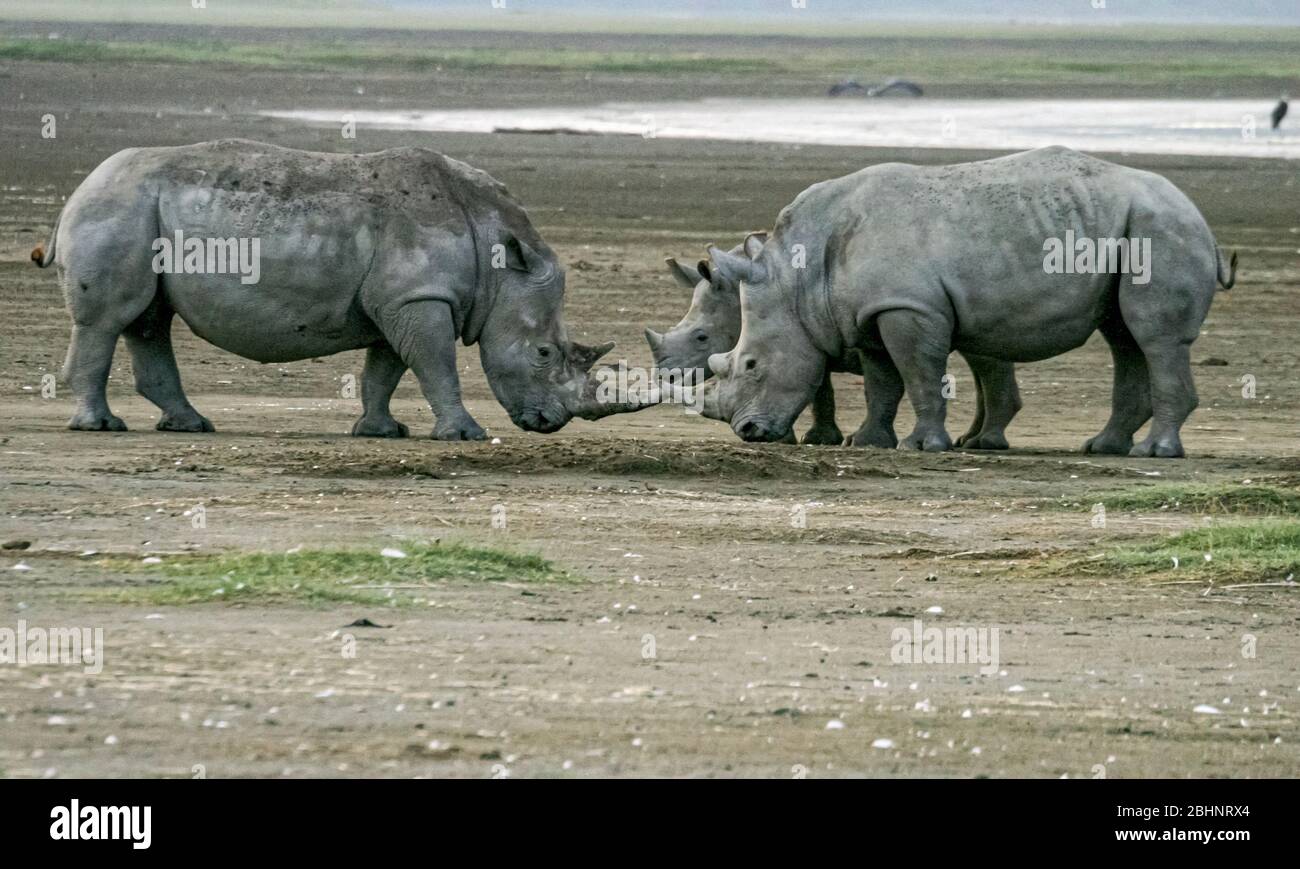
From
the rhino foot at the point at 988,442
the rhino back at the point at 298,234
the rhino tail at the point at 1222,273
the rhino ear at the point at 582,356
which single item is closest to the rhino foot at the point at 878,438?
the rhino foot at the point at 988,442

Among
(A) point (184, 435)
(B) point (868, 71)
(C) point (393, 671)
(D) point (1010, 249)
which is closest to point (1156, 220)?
(D) point (1010, 249)

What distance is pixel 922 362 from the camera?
15.4 meters

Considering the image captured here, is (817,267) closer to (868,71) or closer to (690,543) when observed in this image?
(690,543)

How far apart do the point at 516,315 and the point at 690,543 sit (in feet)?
13.5

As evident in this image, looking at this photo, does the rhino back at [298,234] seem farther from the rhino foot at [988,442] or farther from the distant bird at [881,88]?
the distant bird at [881,88]

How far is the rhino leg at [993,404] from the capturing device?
16125 millimetres

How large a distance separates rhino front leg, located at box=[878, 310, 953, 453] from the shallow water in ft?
87.5

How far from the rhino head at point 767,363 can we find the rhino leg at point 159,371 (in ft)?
11.2

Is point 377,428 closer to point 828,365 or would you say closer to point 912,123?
point 828,365

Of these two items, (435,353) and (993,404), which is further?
(993,404)

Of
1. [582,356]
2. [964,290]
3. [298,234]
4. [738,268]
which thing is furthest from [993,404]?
[298,234]

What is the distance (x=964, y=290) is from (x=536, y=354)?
2.69m

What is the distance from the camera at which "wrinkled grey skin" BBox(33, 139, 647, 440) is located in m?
14.9

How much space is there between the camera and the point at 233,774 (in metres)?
7.29
